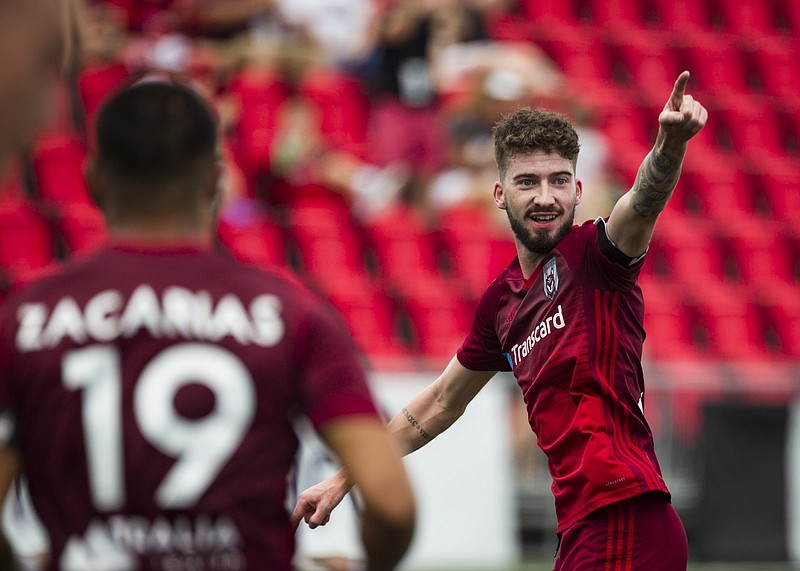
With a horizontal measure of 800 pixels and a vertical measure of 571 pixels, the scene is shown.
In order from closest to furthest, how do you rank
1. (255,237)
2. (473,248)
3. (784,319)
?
(255,237)
(473,248)
(784,319)

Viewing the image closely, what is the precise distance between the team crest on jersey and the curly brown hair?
354mm

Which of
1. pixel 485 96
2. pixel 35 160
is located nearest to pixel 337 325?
pixel 35 160

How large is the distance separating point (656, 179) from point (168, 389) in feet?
6.91

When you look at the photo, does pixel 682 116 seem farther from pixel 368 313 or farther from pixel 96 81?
pixel 96 81

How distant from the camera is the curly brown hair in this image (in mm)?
4695

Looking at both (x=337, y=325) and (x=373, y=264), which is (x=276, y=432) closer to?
(x=337, y=325)

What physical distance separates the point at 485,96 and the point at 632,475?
962cm

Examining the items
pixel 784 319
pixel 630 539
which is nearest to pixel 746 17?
pixel 784 319

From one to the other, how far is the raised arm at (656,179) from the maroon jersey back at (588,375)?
7 cm

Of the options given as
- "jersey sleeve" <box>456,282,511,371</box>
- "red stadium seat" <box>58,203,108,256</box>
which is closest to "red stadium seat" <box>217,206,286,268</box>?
"red stadium seat" <box>58,203,108,256</box>

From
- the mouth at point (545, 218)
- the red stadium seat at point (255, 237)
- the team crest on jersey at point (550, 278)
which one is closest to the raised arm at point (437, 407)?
the team crest on jersey at point (550, 278)

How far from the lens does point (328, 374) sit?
2.83m

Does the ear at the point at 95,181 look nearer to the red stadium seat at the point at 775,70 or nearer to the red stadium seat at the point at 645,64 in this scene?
the red stadium seat at the point at 645,64

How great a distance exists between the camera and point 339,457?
283cm
